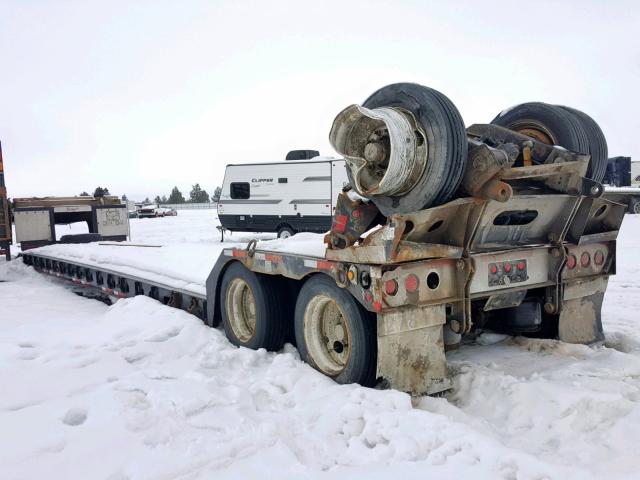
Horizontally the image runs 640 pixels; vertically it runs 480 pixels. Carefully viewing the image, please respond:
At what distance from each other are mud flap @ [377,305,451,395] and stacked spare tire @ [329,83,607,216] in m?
0.73

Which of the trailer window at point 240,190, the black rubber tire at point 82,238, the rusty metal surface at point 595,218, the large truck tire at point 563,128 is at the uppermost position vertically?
the large truck tire at point 563,128

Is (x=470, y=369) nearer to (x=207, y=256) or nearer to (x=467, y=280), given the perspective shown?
(x=467, y=280)

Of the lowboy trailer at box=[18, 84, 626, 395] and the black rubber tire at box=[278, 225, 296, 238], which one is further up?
the lowboy trailer at box=[18, 84, 626, 395]

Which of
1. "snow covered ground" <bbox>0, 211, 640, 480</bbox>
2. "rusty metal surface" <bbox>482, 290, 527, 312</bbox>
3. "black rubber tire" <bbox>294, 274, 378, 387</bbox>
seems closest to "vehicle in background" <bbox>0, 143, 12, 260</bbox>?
"snow covered ground" <bbox>0, 211, 640, 480</bbox>

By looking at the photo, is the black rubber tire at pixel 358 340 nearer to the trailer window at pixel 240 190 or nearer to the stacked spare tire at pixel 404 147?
the stacked spare tire at pixel 404 147

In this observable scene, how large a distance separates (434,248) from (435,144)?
27.4 inches

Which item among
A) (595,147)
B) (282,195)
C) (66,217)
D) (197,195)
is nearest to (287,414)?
(595,147)

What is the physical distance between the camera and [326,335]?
4277 mm

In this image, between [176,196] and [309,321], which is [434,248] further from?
[176,196]

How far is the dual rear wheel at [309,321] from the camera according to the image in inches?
149

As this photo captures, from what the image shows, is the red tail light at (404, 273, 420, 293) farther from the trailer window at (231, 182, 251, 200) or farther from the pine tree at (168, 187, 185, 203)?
the pine tree at (168, 187, 185, 203)

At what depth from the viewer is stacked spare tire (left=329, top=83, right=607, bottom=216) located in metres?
3.42

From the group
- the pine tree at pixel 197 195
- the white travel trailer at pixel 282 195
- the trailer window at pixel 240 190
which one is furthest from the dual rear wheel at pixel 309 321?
the pine tree at pixel 197 195

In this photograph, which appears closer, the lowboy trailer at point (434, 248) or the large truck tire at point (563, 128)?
the lowboy trailer at point (434, 248)
